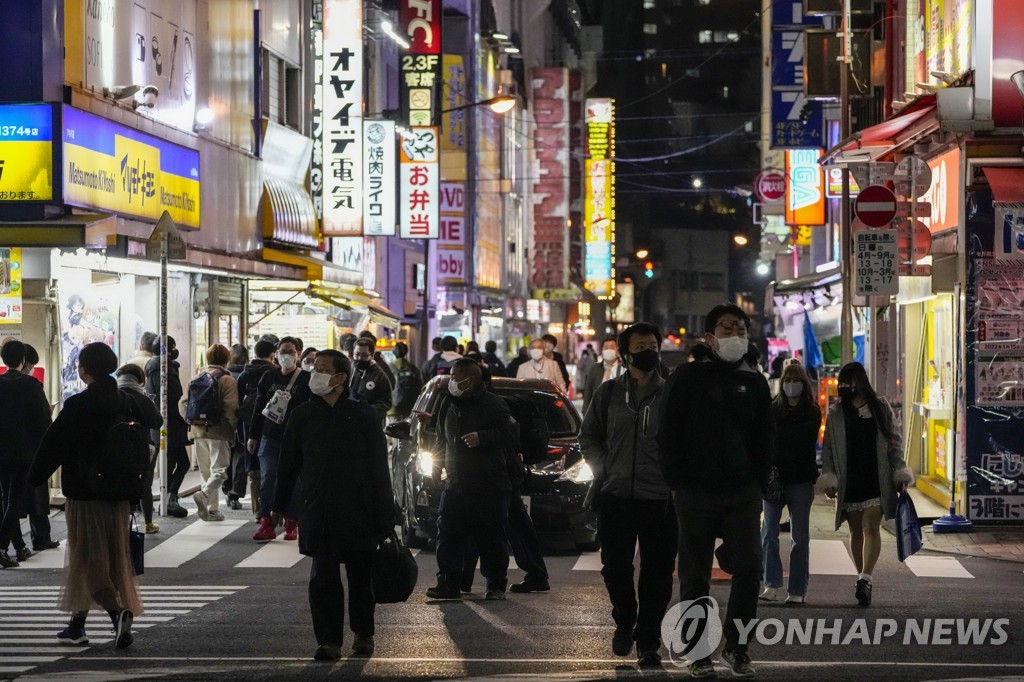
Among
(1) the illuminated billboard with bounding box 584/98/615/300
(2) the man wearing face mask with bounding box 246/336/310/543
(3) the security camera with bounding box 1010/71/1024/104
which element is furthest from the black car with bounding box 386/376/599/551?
(1) the illuminated billboard with bounding box 584/98/615/300

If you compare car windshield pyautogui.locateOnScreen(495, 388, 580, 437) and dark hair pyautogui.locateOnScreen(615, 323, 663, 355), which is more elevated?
dark hair pyautogui.locateOnScreen(615, 323, 663, 355)

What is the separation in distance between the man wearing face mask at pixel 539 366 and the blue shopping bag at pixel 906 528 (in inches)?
560

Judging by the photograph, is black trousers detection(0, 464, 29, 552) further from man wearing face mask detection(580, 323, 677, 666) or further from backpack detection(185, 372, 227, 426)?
man wearing face mask detection(580, 323, 677, 666)

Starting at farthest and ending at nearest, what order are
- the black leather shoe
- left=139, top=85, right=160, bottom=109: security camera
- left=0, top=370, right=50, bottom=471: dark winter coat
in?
left=139, top=85, right=160, bottom=109: security camera < left=0, top=370, right=50, bottom=471: dark winter coat < the black leather shoe

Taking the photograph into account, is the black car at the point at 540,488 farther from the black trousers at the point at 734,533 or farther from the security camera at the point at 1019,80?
the security camera at the point at 1019,80

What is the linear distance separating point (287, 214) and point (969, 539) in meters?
16.0

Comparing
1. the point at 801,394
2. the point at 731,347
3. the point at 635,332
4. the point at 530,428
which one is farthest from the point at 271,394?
the point at 731,347

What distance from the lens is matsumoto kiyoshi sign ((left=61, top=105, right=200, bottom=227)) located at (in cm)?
1801

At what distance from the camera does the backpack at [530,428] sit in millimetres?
13555

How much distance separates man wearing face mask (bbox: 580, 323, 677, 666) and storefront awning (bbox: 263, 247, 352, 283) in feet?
61.7

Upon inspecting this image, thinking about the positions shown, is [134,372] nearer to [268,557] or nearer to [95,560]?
[268,557]

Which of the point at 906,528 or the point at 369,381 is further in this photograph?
the point at 369,381

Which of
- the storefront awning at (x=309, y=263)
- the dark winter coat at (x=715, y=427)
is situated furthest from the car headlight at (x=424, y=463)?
the storefront awning at (x=309, y=263)

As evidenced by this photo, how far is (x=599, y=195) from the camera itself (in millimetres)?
75062
